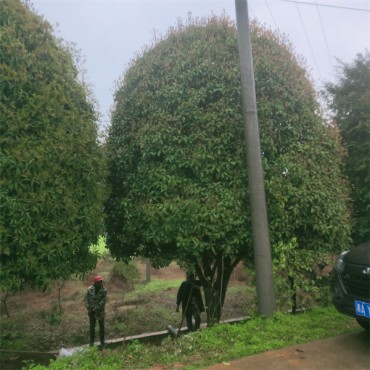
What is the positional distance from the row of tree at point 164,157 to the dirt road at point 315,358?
1594mm

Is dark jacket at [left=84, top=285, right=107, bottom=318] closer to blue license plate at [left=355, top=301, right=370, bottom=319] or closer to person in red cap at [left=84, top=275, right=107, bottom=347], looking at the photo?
person in red cap at [left=84, top=275, right=107, bottom=347]

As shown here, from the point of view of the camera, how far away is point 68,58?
19.7 ft

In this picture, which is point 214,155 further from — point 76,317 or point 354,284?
point 76,317

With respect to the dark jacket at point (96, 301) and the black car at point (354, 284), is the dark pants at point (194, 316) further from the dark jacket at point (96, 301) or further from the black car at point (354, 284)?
the black car at point (354, 284)

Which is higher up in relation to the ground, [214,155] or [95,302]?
[214,155]

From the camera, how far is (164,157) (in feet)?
19.6

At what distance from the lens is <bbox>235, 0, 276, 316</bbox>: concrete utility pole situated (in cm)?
528

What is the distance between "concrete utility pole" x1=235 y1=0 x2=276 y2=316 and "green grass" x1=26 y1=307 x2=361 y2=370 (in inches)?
14.8

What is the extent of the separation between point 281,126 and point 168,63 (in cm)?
219

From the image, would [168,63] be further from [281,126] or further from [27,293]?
[27,293]

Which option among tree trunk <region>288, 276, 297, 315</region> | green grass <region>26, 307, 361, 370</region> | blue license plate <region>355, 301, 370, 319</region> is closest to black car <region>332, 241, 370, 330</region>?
blue license plate <region>355, 301, 370, 319</region>

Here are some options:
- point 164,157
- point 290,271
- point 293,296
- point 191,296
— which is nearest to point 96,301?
point 191,296

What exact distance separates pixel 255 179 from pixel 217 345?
222 cm

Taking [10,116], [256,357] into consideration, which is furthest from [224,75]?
[256,357]
